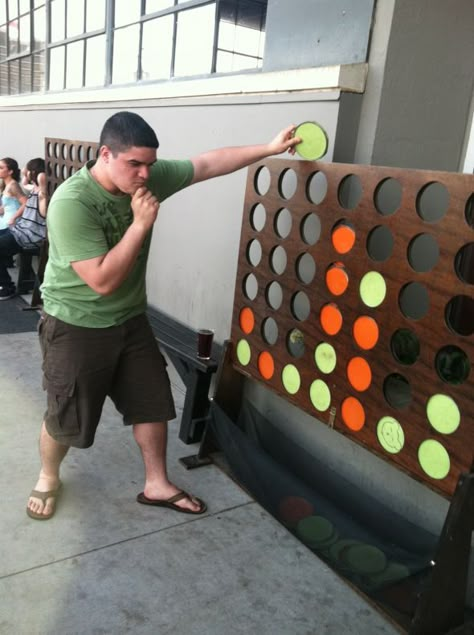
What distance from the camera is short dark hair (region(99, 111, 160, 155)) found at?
213 centimetres

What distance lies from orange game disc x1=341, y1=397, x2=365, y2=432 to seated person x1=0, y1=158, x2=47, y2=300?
4.23 meters

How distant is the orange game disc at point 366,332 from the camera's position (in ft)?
7.27

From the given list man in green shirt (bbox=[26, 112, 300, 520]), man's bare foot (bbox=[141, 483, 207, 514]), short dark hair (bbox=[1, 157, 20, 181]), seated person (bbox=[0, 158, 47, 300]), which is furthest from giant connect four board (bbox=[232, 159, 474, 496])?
short dark hair (bbox=[1, 157, 20, 181])

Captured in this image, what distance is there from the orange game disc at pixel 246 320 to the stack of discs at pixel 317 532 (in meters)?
0.92

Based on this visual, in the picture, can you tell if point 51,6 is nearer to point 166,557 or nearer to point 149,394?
point 149,394

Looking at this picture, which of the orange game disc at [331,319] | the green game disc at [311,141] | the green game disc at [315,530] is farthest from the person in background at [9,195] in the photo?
the green game disc at [315,530]

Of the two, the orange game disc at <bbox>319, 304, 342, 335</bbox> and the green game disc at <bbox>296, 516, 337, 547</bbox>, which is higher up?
the orange game disc at <bbox>319, 304, 342, 335</bbox>

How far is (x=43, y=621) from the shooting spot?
197 centimetres

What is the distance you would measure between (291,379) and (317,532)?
67 centimetres

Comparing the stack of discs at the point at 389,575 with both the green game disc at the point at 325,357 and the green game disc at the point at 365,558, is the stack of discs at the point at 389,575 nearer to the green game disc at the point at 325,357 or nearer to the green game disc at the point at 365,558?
the green game disc at the point at 365,558

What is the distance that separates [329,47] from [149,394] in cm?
180

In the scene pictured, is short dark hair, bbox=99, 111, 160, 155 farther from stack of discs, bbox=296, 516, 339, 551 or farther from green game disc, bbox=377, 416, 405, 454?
stack of discs, bbox=296, 516, 339, 551

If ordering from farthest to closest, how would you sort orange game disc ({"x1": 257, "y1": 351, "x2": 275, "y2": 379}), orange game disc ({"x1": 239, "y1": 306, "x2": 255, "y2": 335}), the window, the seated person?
the seated person, the window, orange game disc ({"x1": 239, "y1": 306, "x2": 255, "y2": 335}), orange game disc ({"x1": 257, "y1": 351, "x2": 275, "y2": 379})

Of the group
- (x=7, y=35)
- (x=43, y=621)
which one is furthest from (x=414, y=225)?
(x=7, y=35)
